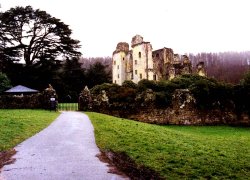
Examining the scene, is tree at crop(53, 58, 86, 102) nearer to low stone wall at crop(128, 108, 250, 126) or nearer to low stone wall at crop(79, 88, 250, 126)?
low stone wall at crop(79, 88, 250, 126)

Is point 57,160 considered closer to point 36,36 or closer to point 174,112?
point 174,112

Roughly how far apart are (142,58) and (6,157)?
161 ft

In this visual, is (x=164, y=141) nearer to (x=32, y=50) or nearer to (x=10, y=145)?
(x=10, y=145)

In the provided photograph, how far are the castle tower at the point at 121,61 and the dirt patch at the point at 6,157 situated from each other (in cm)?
5422

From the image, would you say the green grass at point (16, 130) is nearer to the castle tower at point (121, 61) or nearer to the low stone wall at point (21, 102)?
the low stone wall at point (21, 102)

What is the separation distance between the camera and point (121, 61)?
6625cm

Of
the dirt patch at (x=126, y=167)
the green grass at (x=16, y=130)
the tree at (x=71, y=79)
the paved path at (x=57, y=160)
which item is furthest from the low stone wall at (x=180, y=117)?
the tree at (x=71, y=79)

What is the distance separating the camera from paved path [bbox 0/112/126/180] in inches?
343

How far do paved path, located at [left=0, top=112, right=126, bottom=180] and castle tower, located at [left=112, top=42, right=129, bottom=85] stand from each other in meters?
50.2

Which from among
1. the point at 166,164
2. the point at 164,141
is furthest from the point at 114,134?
the point at 166,164

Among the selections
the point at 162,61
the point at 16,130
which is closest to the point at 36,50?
the point at 162,61

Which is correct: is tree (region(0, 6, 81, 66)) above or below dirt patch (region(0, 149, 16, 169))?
above

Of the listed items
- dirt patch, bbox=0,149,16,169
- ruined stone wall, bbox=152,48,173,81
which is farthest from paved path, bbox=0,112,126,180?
ruined stone wall, bbox=152,48,173,81

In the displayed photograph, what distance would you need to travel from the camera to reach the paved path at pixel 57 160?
8703 millimetres
